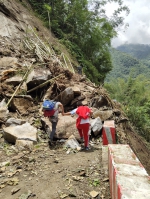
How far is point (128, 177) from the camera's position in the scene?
2.09 meters

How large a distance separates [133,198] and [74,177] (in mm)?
1612

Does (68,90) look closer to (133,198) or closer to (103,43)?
(133,198)

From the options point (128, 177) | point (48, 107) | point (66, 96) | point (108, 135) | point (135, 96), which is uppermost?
point (66, 96)

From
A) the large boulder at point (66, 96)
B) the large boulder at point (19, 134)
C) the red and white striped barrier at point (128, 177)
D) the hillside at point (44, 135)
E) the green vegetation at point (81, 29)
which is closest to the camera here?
the red and white striped barrier at point (128, 177)

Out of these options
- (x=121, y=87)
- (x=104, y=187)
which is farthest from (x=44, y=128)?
(x=121, y=87)

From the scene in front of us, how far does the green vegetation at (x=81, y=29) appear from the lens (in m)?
17.3

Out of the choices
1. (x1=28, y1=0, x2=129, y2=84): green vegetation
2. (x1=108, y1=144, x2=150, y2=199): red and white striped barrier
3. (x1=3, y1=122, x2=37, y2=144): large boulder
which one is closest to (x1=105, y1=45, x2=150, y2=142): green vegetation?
(x1=28, y1=0, x2=129, y2=84): green vegetation

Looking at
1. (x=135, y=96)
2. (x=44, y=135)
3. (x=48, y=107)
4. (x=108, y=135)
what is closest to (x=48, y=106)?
(x=48, y=107)

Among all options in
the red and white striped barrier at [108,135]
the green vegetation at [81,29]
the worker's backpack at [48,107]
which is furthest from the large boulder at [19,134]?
the green vegetation at [81,29]

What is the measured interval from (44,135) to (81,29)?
50.1ft

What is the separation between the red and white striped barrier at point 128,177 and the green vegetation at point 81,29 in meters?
14.0

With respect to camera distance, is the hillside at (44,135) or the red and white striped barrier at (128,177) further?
the hillside at (44,135)

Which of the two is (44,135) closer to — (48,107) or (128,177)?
(48,107)

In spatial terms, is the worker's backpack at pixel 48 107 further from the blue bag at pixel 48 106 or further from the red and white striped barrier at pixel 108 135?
the red and white striped barrier at pixel 108 135
